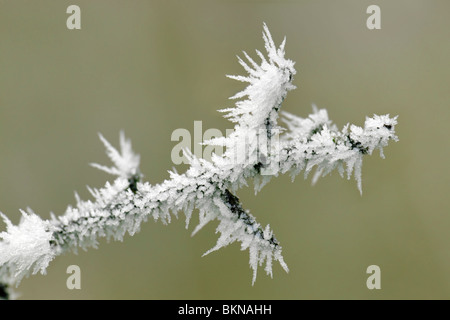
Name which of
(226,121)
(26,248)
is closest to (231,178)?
(26,248)

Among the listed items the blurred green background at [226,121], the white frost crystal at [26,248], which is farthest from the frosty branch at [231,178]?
the blurred green background at [226,121]

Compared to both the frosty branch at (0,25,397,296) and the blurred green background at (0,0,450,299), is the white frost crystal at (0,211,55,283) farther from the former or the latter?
the blurred green background at (0,0,450,299)

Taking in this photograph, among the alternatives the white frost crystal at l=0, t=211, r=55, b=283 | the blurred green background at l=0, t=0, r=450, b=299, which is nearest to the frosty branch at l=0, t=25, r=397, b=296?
the white frost crystal at l=0, t=211, r=55, b=283

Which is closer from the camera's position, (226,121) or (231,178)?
(231,178)

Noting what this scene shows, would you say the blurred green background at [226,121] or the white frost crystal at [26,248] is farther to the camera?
the blurred green background at [226,121]

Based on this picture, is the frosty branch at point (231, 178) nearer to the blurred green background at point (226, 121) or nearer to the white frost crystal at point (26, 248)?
the white frost crystal at point (26, 248)

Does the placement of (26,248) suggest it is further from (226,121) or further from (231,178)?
(226,121)
